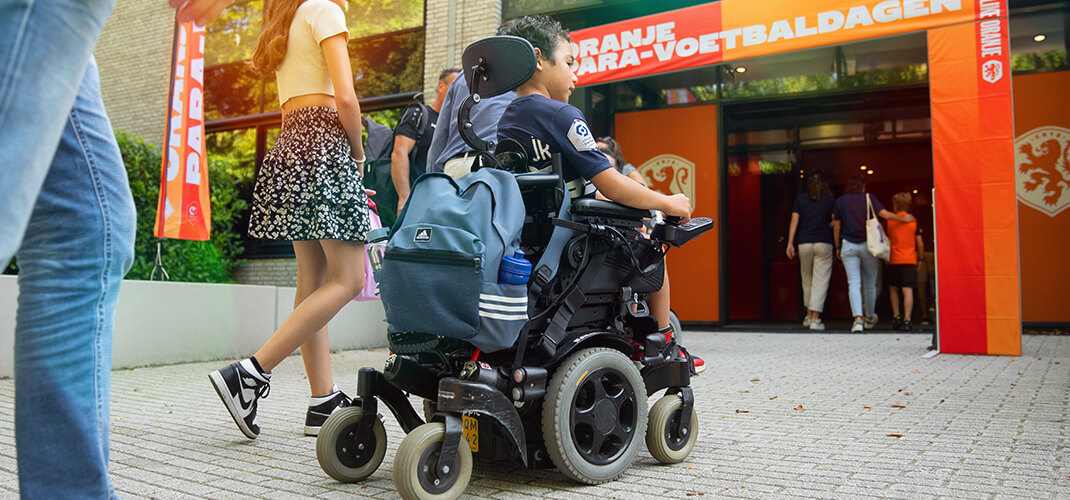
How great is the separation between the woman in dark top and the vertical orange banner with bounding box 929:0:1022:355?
12.2 feet

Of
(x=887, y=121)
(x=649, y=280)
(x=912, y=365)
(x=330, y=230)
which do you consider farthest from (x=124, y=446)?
(x=887, y=121)

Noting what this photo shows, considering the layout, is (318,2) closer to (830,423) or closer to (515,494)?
(515,494)

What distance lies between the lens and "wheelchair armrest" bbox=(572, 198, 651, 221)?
97.6 inches

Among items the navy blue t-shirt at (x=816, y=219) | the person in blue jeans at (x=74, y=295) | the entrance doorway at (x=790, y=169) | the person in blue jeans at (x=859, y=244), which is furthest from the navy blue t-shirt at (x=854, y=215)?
the person in blue jeans at (x=74, y=295)

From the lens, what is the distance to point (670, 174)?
11.0 m

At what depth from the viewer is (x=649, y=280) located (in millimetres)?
Result: 2760

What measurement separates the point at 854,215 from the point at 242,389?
8941 millimetres

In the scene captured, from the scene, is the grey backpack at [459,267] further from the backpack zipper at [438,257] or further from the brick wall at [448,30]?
the brick wall at [448,30]

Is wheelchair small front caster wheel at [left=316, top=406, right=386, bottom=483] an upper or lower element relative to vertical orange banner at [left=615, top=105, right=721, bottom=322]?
lower

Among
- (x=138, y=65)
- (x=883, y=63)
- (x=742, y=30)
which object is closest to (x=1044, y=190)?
(x=883, y=63)

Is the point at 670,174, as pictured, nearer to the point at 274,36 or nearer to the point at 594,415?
the point at 274,36

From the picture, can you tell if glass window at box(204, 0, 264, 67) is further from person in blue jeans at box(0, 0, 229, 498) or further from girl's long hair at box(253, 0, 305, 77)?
person in blue jeans at box(0, 0, 229, 498)

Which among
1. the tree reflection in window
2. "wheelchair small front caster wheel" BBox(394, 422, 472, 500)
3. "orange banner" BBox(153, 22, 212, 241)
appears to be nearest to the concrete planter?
"orange banner" BBox(153, 22, 212, 241)

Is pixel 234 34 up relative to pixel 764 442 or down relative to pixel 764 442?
up
